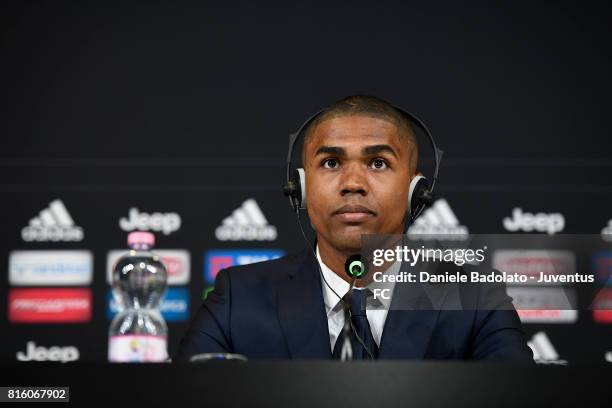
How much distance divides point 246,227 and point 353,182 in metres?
1.60

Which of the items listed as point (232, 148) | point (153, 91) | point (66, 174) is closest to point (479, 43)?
point (232, 148)

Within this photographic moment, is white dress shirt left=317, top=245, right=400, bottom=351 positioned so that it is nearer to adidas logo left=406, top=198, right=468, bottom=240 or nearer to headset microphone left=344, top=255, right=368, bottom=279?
headset microphone left=344, top=255, right=368, bottom=279

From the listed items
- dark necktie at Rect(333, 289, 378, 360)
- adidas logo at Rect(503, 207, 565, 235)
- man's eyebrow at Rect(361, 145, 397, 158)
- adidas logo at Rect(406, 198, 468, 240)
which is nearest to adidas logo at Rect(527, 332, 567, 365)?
adidas logo at Rect(503, 207, 565, 235)

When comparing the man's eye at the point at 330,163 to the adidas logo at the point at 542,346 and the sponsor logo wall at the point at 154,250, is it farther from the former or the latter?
the adidas logo at the point at 542,346

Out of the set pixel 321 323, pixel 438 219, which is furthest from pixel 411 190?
pixel 438 219

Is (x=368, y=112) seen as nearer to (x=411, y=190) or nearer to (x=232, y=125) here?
(x=411, y=190)

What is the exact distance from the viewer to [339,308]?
7.09 ft

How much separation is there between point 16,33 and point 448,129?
5.92 ft

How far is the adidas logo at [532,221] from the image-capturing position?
3723 mm

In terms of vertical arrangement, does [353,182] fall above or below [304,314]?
above

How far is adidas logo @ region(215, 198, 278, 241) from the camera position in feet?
12.3

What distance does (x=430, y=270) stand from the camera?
1.75 m

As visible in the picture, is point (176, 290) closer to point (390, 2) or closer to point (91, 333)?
point (91, 333)

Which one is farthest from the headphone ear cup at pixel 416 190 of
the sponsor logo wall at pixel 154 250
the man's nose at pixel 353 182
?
the sponsor logo wall at pixel 154 250
